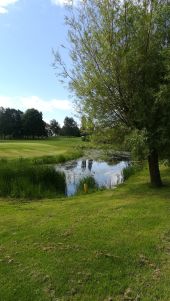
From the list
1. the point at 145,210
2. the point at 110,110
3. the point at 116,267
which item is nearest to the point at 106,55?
the point at 110,110

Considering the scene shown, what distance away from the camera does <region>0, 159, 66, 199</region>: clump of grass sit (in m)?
14.0

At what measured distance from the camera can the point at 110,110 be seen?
13.1 meters

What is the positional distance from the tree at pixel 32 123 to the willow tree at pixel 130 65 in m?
85.9

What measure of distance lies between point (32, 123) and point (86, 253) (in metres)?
93.4

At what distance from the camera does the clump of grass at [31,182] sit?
14.0 meters

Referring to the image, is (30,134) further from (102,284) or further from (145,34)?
(102,284)

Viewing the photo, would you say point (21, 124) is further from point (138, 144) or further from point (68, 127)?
point (138, 144)

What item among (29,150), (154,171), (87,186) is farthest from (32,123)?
(154,171)

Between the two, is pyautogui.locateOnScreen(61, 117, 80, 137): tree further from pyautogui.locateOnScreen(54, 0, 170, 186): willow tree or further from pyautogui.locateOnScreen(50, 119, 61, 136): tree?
pyautogui.locateOnScreen(54, 0, 170, 186): willow tree

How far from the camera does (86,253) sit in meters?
6.16

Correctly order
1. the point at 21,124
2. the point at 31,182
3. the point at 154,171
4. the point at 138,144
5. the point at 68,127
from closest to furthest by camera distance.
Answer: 1. the point at 138,144
2. the point at 154,171
3. the point at 31,182
4. the point at 21,124
5. the point at 68,127

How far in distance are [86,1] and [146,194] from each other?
7613 millimetres

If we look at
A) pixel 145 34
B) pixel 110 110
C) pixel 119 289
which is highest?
pixel 145 34

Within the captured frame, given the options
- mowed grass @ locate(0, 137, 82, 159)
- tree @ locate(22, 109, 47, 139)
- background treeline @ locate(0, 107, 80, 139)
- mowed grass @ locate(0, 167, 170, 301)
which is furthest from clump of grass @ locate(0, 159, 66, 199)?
tree @ locate(22, 109, 47, 139)
